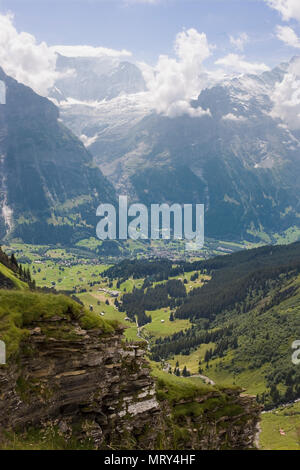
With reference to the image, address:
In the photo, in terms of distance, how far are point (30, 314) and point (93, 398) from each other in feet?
45.9

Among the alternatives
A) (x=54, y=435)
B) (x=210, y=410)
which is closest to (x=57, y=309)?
(x=54, y=435)

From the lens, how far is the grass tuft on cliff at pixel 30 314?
144 feet

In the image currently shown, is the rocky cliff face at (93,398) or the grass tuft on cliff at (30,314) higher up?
the grass tuft on cliff at (30,314)

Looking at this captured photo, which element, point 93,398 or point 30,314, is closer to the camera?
point 30,314

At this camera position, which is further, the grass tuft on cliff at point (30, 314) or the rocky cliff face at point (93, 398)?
the grass tuft on cliff at point (30, 314)

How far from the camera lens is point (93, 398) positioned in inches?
1940

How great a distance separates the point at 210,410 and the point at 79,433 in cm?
2574

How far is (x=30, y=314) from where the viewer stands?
47750 millimetres

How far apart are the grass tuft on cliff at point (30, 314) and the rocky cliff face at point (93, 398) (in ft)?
2.72

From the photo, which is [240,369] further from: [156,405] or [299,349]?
[156,405]

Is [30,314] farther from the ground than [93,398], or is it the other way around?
[30,314]

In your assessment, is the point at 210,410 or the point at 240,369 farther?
the point at 240,369

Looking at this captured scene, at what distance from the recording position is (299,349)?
188 m
